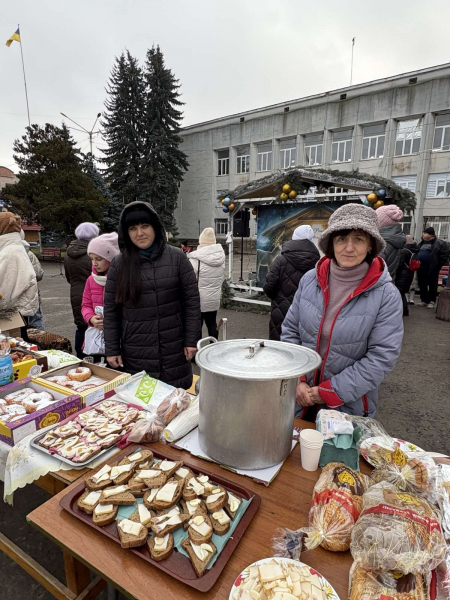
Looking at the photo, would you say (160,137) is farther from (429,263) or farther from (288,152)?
(429,263)

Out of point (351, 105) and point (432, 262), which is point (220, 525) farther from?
point (351, 105)

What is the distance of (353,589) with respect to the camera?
0.77 metres

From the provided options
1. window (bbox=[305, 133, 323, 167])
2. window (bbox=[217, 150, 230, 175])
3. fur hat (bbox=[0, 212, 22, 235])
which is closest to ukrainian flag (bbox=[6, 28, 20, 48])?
window (bbox=[217, 150, 230, 175])

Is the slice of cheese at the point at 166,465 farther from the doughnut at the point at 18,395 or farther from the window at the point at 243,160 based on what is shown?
the window at the point at 243,160

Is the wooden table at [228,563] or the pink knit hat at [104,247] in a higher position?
the pink knit hat at [104,247]

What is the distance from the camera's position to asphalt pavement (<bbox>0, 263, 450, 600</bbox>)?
1.92 metres

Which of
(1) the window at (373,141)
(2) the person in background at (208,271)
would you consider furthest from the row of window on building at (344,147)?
(2) the person in background at (208,271)

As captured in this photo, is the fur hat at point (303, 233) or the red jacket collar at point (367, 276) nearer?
the red jacket collar at point (367, 276)

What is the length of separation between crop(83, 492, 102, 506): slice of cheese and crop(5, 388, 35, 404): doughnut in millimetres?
949

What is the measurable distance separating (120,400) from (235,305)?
23.9ft

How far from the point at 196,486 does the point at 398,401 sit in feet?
12.5

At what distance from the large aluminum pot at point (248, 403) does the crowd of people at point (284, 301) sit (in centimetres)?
50

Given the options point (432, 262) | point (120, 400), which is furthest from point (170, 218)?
point (120, 400)

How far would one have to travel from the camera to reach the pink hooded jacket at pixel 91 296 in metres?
2.91
